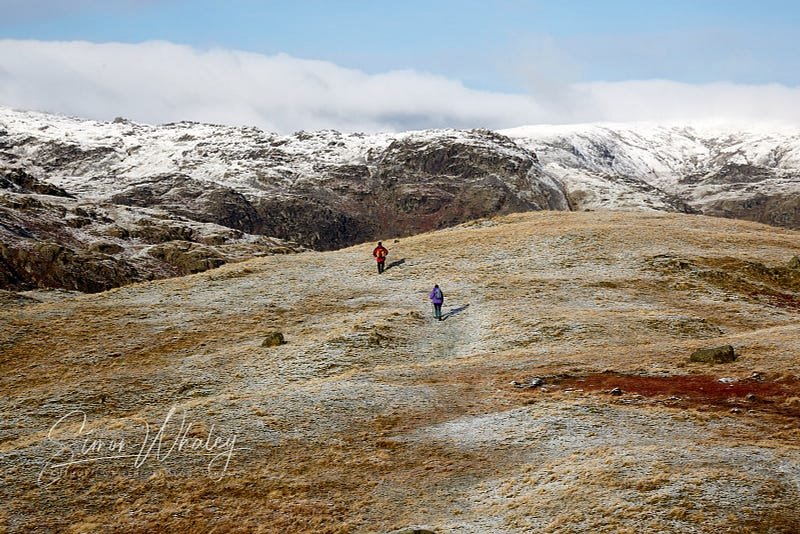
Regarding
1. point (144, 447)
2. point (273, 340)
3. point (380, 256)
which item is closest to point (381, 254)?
point (380, 256)

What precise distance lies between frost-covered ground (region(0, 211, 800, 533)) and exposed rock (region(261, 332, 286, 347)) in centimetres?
68

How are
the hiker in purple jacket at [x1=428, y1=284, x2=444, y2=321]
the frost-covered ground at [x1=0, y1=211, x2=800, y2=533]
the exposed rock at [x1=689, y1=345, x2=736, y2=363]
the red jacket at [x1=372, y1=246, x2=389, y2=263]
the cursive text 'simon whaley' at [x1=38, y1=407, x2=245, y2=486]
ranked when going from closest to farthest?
the frost-covered ground at [x1=0, y1=211, x2=800, y2=533] < the cursive text 'simon whaley' at [x1=38, y1=407, x2=245, y2=486] < the exposed rock at [x1=689, y1=345, x2=736, y2=363] < the hiker in purple jacket at [x1=428, y1=284, x2=444, y2=321] < the red jacket at [x1=372, y1=246, x2=389, y2=263]

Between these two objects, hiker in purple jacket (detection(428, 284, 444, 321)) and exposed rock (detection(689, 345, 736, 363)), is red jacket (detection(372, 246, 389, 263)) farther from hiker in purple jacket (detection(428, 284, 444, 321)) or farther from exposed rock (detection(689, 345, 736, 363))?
exposed rock (detection(689, 345, 736, 363))

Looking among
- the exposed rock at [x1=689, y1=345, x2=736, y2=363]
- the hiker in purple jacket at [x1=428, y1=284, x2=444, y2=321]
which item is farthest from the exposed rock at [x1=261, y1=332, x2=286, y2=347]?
the exposed rock at [x1=689, y1=345, x2=736, y2=363]

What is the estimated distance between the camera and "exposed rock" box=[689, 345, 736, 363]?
1195 inches

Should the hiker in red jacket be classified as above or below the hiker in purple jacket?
above

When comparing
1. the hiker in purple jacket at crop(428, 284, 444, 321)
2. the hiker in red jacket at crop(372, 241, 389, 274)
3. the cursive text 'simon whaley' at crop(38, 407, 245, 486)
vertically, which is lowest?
the cursive text 'simon whaley' at crop(38, 407, 245, 486)

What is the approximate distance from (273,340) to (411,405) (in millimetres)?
14072

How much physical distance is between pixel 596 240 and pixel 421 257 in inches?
714

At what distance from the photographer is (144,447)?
24250 mm

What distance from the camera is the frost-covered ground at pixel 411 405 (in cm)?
1938

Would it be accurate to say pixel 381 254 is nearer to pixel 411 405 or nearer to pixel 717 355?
pixel 411 405

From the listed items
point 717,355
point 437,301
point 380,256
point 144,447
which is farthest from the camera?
point 380,256

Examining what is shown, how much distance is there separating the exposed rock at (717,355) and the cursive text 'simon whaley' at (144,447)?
22375 millimetres
